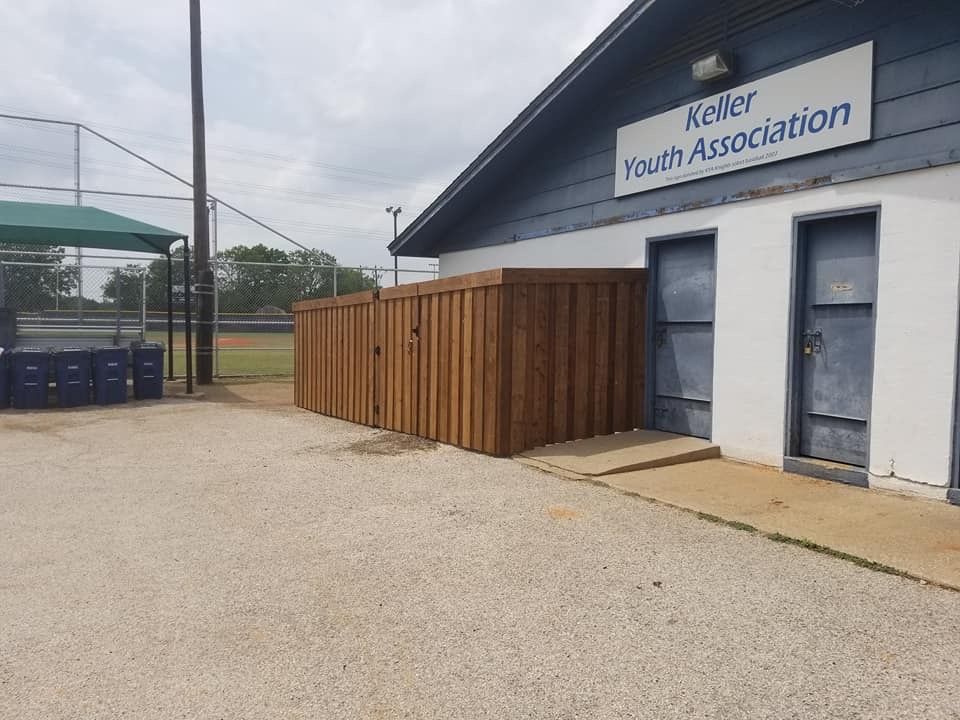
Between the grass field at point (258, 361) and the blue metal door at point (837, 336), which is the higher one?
the blue metal door at point (837, 336)

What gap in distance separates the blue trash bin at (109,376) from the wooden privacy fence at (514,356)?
585 cm

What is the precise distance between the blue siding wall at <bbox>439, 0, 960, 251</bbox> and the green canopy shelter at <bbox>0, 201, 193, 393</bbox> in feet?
24.8

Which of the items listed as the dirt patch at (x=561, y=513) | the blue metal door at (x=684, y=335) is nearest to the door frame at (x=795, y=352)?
the blue metal door at (x=684, y=335)

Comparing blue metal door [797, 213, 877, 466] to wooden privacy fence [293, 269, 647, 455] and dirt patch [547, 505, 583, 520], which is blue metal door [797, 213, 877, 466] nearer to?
wooden privacy fence [293, 269, 647, 455]

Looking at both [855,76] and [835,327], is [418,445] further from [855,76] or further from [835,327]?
[855,76]

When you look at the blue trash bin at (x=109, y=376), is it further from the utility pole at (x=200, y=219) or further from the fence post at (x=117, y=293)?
the utility pole at (x=200, y=219)

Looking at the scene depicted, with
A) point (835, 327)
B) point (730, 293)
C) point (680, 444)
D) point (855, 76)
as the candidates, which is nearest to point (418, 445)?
point (680, 444)

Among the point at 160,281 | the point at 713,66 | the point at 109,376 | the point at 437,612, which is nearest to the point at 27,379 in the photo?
the point at 109,376

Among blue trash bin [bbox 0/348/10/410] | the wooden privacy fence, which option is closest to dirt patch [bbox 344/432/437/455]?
the wooden privacy fence

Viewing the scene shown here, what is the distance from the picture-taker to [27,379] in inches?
452

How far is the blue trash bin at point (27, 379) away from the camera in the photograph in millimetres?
11469

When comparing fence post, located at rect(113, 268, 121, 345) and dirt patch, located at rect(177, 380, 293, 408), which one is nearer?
dirt patch, located at rect(177, 380, 293, 408)

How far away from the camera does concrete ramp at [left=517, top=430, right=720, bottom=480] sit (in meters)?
6.52

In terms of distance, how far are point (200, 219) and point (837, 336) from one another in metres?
13.4
